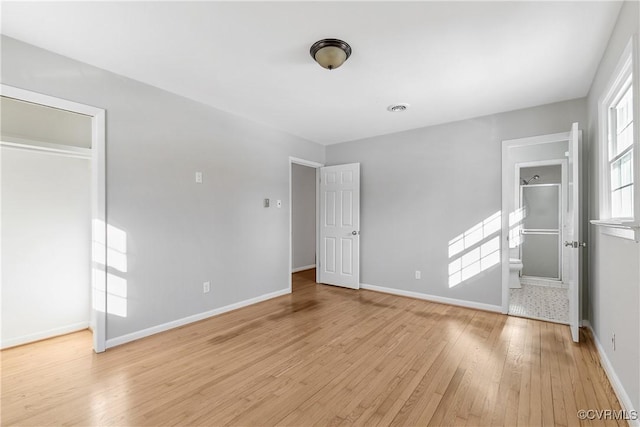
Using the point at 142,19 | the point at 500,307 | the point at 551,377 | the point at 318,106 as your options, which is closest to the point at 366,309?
the point at 500,307

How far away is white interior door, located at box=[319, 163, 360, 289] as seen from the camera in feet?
16.2

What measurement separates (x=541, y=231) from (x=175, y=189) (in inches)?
237

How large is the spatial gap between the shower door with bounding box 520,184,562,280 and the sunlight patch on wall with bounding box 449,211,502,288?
2.29m

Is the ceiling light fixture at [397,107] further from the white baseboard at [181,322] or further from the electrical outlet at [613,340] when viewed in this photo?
the white baseboard at [181,322]

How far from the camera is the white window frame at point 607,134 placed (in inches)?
64.2

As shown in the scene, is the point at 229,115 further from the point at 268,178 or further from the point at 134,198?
the point at 134,198

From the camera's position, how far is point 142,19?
6.58ft

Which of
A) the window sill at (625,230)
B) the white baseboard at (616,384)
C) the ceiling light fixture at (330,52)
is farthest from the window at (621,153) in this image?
the ceiling light fixture at (330,52)

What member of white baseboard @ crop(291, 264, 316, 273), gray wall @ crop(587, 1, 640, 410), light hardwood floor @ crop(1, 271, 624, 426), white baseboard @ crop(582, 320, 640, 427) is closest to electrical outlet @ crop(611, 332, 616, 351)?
gray wall @ crop(587, 1, 640, 410)

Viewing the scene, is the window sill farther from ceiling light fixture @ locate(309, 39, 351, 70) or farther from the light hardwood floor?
ceiling light fixture @ locate(309, 39, 351, 70)

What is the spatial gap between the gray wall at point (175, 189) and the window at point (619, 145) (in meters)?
3.62

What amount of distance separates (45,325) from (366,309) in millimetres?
3461

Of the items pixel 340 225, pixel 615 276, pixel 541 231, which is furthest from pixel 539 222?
pixel 615 276

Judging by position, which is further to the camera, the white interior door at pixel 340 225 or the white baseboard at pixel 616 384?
the white interior door at pixel 340 225
